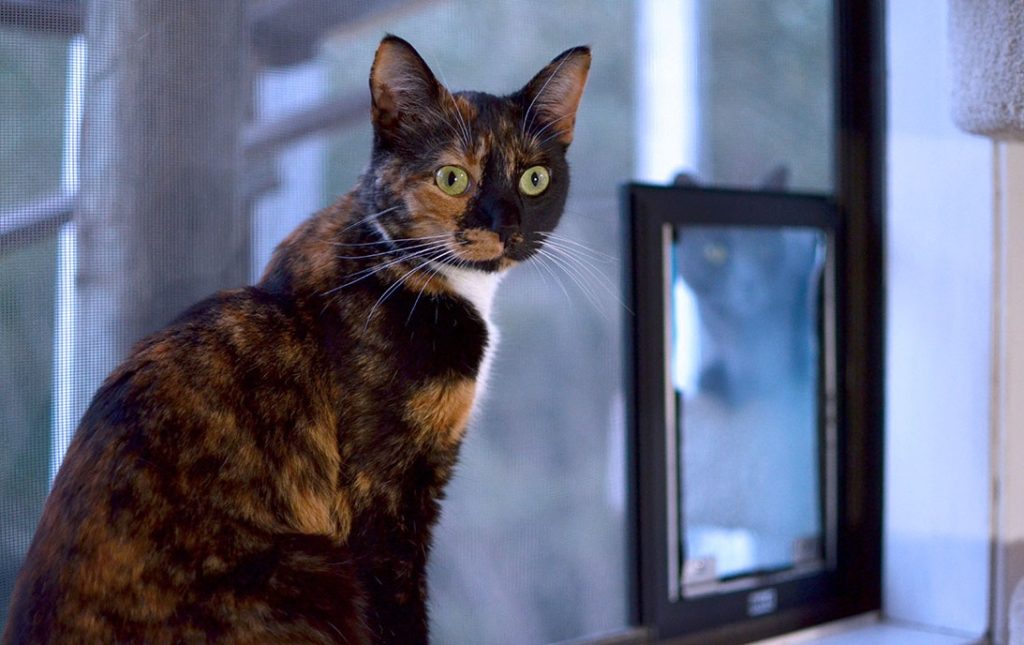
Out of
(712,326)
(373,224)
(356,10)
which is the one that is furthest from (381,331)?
(712,326)

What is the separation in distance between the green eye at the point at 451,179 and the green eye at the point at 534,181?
0.22 feet

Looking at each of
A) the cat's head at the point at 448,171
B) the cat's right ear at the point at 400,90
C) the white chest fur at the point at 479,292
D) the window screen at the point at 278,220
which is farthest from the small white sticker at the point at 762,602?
the cat's right ear at the point at 400,90

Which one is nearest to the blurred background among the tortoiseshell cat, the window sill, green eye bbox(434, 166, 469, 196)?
the tortoiseshell cat

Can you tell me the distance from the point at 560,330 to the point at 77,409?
26.8 inches

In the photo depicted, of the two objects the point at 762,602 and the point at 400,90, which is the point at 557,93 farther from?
the point at 762,602

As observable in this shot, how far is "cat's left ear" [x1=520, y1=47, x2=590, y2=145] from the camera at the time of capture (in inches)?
41.8

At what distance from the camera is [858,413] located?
5.63ft

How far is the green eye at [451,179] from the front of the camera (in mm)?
1003

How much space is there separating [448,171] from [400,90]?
0.32 ft

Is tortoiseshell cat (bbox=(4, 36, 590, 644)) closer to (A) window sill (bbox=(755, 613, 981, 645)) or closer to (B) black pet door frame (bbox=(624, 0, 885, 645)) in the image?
(B) black pet door frame (bbox=(624, 0, 885, 645))

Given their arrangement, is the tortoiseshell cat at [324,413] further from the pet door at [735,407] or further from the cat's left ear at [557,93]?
the pet door at [735,407]

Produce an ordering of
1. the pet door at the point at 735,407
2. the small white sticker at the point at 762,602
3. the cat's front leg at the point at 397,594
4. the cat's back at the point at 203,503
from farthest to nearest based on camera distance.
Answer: the small white sticker at the point at 762,602 < the pet door at the point at 735,407 < the cat's front leg at the point at 397,594 < the cat's back at the point at 203,503

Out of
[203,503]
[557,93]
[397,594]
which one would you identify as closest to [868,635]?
[397,594]

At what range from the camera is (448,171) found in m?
1.01
